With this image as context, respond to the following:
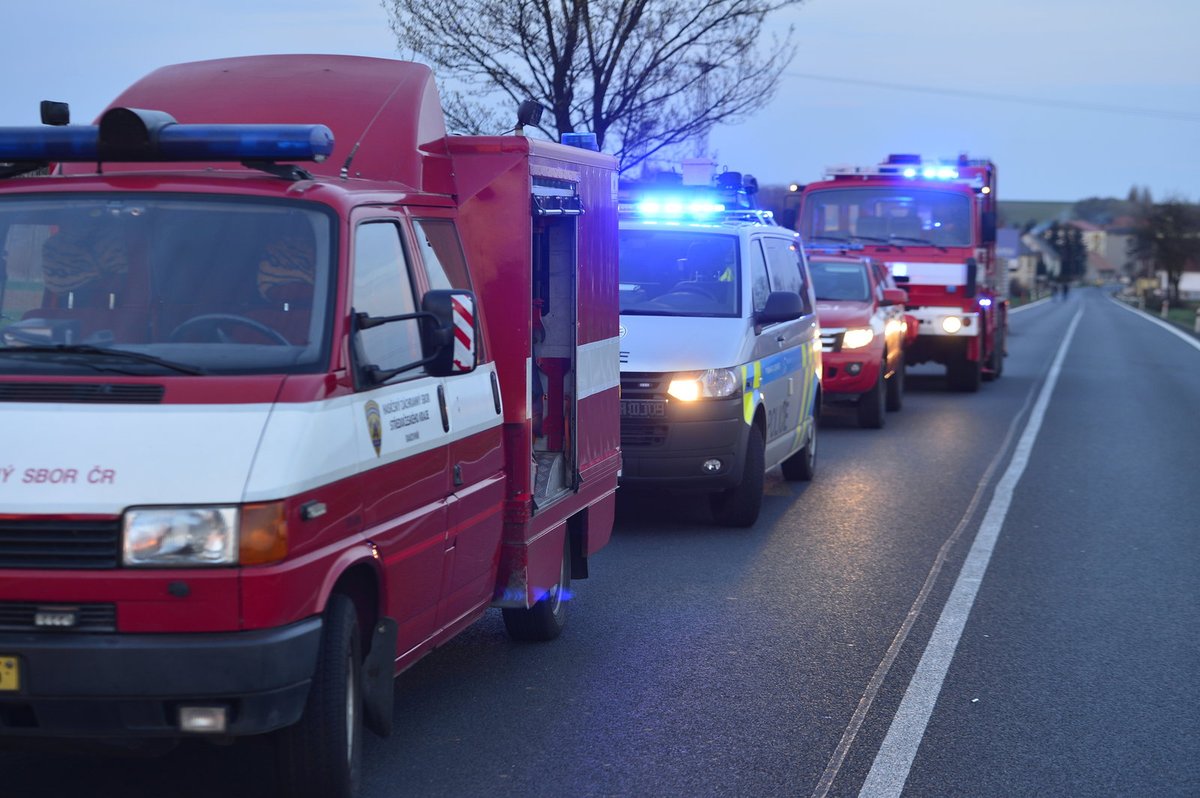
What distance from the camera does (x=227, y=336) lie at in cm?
486

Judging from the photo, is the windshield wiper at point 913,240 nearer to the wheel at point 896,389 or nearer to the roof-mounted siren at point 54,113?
the wheel at point 896,389

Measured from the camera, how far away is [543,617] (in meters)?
7.20

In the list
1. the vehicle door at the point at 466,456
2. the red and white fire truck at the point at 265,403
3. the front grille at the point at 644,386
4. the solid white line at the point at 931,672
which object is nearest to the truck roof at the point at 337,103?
the red and white fire truck at the point at 265,403

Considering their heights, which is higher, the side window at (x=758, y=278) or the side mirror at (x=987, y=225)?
the side mirror at (x=987, y=225)

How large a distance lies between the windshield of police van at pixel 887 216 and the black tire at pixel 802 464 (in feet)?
28.2

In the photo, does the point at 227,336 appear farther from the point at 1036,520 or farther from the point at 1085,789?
the point at 1036,520

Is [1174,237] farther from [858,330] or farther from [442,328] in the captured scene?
[442,328]

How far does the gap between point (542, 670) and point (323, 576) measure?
7.96 feet

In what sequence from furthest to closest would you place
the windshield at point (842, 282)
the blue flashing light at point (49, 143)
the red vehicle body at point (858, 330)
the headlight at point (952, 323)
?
the headlight at point (952, 323), the windshield at point (842, 282), the red vehicle body at point (858, 330), the blue flashing light at point (49, 143)

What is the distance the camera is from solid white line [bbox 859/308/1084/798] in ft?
17.9

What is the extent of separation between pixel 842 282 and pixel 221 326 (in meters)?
14.0

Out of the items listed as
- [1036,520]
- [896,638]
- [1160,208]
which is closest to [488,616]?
[896,638]

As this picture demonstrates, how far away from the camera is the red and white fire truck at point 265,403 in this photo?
4.26 m

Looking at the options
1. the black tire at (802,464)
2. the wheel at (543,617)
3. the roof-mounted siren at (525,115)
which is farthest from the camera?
the black tire at (802,464)
